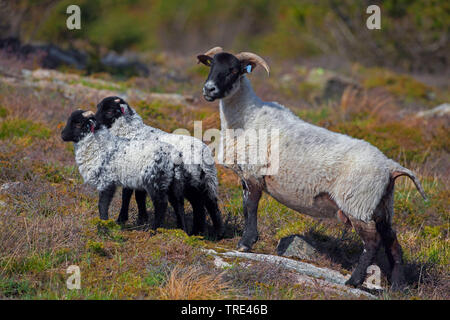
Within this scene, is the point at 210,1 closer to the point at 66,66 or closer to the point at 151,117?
the point at 66,66

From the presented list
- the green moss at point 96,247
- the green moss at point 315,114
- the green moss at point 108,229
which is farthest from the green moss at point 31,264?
the green moss at point 315,114

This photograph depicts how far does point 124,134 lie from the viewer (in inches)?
312

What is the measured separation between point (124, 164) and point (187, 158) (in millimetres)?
843

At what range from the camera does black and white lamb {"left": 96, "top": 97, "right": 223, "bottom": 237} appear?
25.3ft

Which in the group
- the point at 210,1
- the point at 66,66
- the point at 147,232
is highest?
the point at 210,1

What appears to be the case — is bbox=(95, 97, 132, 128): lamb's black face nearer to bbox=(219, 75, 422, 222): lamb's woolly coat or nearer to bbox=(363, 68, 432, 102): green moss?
bbox=(219, 75, 422, 222): lamb's woolly coat

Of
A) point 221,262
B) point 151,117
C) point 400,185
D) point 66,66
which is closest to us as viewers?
point 221,262

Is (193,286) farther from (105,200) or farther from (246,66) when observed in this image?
(246,66)

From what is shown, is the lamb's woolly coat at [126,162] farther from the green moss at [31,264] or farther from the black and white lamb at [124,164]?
the green moss at [31,264]

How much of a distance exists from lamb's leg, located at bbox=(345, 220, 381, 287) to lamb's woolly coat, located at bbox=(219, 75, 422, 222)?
12 cm

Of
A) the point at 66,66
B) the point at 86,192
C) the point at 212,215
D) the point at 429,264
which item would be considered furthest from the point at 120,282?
the point at 66,66

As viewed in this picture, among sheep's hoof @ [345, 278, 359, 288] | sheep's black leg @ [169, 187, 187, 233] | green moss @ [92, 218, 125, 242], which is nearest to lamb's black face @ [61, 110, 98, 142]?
green moss @ [92, 218, 125, 242]

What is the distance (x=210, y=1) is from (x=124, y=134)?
5481 cm
